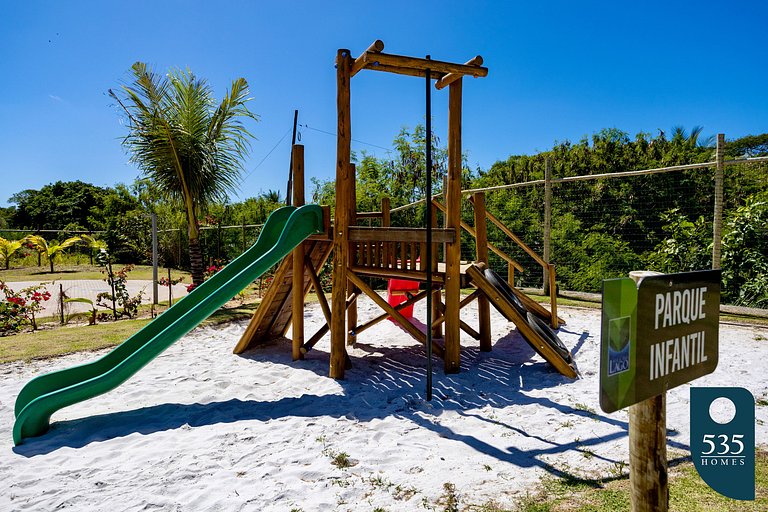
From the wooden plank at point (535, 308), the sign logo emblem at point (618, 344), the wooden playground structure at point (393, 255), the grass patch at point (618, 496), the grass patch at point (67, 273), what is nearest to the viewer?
the sign logo emblem at point (618, 344)

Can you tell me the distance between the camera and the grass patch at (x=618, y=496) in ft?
7.34

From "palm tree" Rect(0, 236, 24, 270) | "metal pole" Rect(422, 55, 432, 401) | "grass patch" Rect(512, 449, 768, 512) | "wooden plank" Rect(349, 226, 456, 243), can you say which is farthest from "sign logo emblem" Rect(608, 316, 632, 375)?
"palm tree" Rect(0, 236, 24, 270)

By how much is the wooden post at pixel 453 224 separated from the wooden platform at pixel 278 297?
1365 millimetres

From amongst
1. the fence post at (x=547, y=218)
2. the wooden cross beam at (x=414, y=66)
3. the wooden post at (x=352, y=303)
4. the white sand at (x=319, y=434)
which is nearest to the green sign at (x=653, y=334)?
the white sand at (x=319, y=434)

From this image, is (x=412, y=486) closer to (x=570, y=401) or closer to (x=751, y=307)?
(x=570, y=401)

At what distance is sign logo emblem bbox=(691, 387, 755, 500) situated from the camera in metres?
1.66

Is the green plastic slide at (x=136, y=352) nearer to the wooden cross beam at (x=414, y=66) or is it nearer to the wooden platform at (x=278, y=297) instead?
the wooden platform at (x=278, y=297)

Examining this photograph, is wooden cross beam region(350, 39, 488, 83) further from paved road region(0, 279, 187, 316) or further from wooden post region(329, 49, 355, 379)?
paved road region(0, 279, 187, 316)

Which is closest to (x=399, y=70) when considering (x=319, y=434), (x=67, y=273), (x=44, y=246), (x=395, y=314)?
(x=395, y=314)

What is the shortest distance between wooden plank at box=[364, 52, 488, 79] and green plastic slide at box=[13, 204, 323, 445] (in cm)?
154

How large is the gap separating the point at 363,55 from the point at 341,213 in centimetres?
142

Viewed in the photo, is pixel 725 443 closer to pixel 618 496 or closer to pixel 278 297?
pixel 618 496

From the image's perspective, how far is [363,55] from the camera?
4.01 meters

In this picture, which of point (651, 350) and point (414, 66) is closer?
point (651, 350)
